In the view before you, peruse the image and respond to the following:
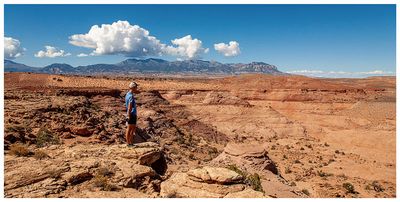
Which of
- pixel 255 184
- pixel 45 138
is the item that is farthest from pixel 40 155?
pixel 255 184

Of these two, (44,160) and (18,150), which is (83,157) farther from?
(18,150)

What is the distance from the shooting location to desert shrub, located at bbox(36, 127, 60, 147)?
38.2 feet

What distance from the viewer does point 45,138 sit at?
12.1 metres

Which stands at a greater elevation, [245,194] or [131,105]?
[131,105]

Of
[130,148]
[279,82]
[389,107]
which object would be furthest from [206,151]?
[279,82]

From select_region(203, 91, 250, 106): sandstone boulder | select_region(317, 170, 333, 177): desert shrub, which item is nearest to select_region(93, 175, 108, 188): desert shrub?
select_region(317, 170, 333, 177): desert shrub

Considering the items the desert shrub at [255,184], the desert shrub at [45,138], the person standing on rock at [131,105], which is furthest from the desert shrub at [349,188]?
the desert shrub at [45,138]

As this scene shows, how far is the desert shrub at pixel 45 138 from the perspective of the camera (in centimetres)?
1163

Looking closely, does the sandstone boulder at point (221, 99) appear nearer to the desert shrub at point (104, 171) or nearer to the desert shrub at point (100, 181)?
the desert shrub at point (104, 171)

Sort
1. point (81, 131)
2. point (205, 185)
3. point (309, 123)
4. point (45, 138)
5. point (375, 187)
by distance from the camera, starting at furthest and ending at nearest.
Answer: point (309, 123), point (375, 187), point (81, 131), point (45, 138), point (205, 185)

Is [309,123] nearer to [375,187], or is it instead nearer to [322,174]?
[322,174]

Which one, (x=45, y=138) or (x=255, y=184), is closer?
(x=255, y=184)

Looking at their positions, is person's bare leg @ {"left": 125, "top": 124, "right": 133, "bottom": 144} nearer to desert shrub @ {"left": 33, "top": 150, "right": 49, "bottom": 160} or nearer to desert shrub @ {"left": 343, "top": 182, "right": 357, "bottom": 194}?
desert shrub @ {"left": 33, "top": 150, "right": 49, "bottom": 160}

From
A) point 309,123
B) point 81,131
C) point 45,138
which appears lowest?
point 309,123
